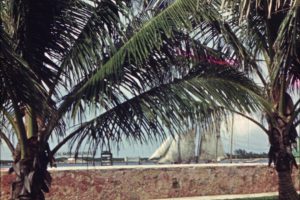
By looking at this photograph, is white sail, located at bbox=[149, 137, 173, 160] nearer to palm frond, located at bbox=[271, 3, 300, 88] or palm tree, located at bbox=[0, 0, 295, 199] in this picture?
palm tree, located at bbox=[0, 0, 295, 199]

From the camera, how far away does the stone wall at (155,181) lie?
13.0 metres

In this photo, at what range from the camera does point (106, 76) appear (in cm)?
754

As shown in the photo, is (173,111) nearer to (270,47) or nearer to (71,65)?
(71,65)

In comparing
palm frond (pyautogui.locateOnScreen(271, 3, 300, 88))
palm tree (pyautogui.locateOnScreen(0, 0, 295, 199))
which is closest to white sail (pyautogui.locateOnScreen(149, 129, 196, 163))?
palm tree (pyautogui.locateOnScreen(0, 0, 295, 199))

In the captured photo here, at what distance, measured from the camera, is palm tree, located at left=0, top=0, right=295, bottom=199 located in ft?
24.7

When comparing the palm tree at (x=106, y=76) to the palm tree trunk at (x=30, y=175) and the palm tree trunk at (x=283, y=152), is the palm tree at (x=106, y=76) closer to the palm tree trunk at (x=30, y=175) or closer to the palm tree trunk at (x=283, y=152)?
the palm tree trunk at (x=30, y=175)

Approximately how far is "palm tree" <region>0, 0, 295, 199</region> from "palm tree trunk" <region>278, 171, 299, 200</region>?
8.12 feet

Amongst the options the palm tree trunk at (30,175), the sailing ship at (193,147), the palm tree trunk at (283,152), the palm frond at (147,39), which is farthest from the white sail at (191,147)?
the palm tree trunk at (30,175)

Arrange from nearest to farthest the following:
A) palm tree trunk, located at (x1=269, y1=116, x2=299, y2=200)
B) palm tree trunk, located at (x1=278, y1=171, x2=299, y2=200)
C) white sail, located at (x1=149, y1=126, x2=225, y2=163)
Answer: white sail, located at (x1=149, y1=126, x2=225, y2=163) → palm tree trunk, located at (x1=269, y1=116, x2=299, y2=200) → palm tree trunk, located at (x1=278, y1=171, x2=299, y2=200)

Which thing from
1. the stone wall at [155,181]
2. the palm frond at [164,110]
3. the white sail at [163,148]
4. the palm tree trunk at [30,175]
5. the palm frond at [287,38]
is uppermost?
the palm frond at [287,38]

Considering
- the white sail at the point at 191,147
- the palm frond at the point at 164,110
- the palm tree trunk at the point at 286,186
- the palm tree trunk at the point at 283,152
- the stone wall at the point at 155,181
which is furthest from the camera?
the stone wall at the point at 155,181

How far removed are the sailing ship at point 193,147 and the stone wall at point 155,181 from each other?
63 cm

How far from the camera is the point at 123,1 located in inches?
324

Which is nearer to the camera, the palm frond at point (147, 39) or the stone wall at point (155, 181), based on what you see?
the palm frond at point (147, 39)
